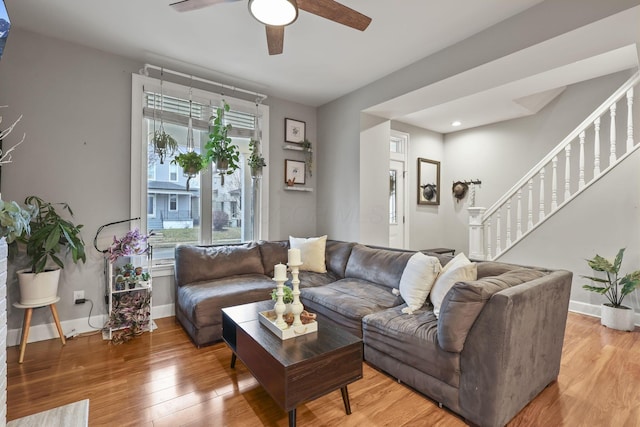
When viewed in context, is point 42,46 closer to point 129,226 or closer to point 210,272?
point 129,226

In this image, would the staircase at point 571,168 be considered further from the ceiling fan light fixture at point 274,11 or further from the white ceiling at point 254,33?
the ceiling fan light fixture at point 274,11

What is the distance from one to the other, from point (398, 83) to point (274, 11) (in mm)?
1900

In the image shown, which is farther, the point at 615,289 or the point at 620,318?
the point at 615,289

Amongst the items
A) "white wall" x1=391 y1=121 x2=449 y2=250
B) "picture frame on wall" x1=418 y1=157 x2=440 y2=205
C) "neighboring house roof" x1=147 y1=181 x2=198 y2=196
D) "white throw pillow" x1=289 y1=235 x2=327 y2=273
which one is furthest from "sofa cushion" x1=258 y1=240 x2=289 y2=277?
"picture frame on wall" x1=418 y1=157 x2=440 y2=205

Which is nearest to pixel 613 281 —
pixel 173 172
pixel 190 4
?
pixel 190 4

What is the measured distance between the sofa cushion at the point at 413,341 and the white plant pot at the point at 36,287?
2.63 m

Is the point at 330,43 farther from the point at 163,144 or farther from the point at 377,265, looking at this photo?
the point at 377,265

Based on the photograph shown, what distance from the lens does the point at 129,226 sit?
10.2ft

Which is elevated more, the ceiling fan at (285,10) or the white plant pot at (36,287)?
the ceiling fan at (285,10)

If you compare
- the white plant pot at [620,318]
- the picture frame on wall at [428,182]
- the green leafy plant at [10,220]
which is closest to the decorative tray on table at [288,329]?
the green leafy plant at [10,220]

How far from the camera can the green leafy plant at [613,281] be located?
2928mm

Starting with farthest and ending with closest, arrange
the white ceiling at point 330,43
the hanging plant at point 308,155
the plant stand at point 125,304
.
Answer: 1. the hanging plant at point 308,155
2. the plant stand at point 125,304
3. the white ceiling at point 330,43

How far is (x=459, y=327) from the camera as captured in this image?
1634mm

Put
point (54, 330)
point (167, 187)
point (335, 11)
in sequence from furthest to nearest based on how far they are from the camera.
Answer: point (167, 187) → point (54, 330) → point (335, 11)
